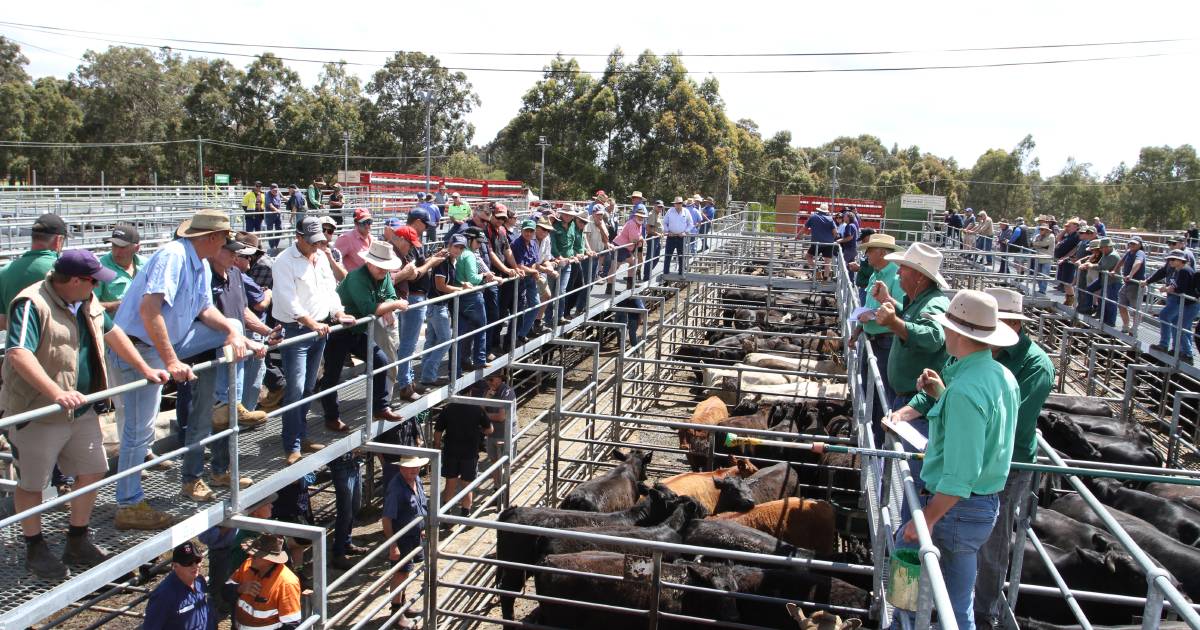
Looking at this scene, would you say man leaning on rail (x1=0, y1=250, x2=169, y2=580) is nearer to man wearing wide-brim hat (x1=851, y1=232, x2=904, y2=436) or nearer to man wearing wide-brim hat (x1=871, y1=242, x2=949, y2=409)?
man wearing wide-brim hat (x1=871, y1=242, x2=949, y2=409)

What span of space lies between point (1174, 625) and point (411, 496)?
606cm

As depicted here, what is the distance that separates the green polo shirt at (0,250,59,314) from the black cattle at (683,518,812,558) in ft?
18.4

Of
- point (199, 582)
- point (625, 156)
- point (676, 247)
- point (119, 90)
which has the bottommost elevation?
point (199, 582)

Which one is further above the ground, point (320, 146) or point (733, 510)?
point (320, 146)

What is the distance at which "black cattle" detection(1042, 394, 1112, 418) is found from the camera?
13609mm

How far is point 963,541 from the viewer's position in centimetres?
418

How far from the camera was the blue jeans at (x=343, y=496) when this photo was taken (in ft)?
26.4

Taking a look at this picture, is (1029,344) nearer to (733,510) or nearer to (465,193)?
(733,510)

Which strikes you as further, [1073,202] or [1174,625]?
[1073,202]

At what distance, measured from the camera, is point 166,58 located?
241ft

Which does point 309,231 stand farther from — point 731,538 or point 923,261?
point 923,261

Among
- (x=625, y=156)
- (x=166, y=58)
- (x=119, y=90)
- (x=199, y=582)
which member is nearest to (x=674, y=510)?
(x=199, y=582)

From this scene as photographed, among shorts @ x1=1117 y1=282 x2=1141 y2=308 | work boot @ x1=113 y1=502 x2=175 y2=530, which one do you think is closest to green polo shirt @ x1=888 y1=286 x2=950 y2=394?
work boot @ x1=113 y1=502 x2=175 y2=530

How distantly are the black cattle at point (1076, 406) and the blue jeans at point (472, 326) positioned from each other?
927 cm
